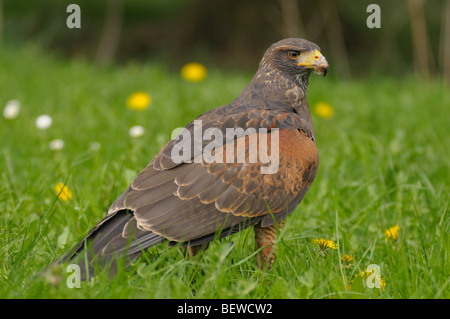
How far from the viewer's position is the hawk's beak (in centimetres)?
337

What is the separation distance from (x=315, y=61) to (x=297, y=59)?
117 mm

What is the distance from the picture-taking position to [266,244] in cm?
318

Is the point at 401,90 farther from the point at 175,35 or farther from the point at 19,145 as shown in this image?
the point at 175,35

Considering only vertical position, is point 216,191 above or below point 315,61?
below

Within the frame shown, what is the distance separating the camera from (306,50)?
3.42m


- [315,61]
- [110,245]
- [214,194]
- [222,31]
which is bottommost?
[110,245]

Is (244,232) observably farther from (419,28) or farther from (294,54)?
(419,28)

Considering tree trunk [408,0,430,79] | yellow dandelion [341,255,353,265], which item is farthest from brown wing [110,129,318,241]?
tree trunk [408,0,430,79]

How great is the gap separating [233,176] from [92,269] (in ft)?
2.60

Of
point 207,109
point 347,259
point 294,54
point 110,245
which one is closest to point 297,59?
point 294,54

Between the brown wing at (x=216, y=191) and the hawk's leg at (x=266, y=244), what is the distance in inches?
4.4

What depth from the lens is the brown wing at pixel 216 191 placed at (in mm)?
2887
